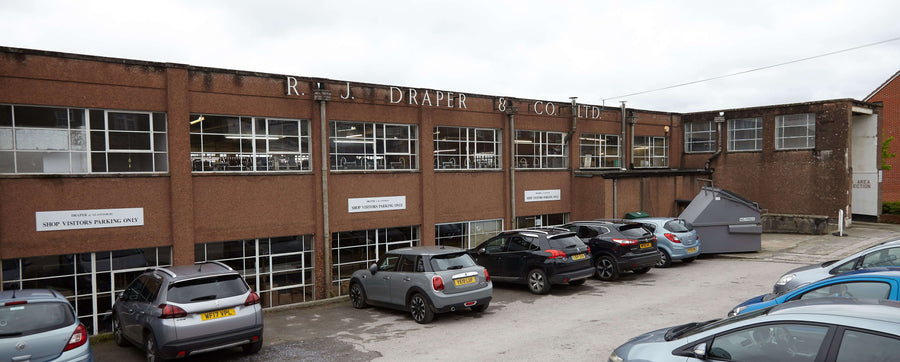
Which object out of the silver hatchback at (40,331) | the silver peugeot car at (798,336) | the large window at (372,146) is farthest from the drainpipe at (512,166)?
the silver hatchback at (40,331)

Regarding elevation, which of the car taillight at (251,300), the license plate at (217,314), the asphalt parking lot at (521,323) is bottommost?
the asphalt parking lot at (521,323)

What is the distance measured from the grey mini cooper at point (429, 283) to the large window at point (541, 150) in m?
8.87

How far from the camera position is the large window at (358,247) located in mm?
14883

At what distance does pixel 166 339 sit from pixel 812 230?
25.4 meters

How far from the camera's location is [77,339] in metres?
6.90

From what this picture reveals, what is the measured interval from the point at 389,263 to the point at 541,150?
10283mm

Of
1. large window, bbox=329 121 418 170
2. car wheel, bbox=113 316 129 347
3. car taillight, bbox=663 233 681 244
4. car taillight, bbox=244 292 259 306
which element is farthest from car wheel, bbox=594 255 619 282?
car wheel, bbox=113 316 129 347

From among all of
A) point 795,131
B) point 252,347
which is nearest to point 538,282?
point 252,347

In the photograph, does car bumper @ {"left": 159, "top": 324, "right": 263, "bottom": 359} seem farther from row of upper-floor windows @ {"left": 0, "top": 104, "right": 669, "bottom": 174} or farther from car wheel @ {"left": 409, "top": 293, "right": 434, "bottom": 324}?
row of upper-floor windows @ {"left": 0, "top": 104, "right": 669, "bottom": 174}

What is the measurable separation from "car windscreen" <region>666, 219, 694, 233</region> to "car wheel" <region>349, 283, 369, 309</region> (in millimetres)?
9793

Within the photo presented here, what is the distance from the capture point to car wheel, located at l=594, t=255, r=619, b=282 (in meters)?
14.4

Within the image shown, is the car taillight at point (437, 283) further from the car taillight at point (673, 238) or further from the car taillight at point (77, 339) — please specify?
the car taillight at point (673, 238)

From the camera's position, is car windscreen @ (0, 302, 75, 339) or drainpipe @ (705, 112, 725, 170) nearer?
car windscreen @ (0, 302, 75, 339)

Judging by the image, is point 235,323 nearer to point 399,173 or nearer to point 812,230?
point 399,173
